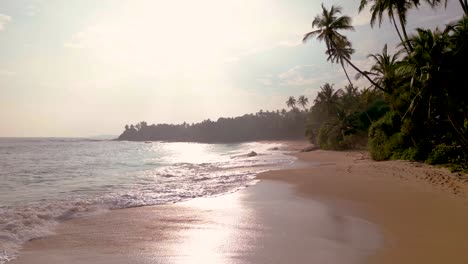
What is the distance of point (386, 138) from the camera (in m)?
25.1

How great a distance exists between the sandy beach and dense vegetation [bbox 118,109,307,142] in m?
85.4

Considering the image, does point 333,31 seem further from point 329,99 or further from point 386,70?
point 329,99

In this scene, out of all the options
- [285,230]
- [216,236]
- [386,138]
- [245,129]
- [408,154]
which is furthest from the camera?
[245,129]

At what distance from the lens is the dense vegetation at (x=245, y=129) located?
10125 cm

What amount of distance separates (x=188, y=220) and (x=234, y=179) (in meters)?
9.80

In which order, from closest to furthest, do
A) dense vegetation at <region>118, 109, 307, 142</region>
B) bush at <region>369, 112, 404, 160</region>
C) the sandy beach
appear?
the sandy beach < bush at <region>369, 112, 404, 160</region> < dense vegetation at <region>118, 109, 307, 142</region>

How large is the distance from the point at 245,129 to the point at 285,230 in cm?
10974

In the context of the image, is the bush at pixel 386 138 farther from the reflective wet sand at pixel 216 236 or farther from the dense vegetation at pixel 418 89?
the reflective wet sand at pixel 216 236

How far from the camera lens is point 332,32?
27906mm

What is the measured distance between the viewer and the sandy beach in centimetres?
661

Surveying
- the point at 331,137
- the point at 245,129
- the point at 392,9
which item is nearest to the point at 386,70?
the point at 392,9

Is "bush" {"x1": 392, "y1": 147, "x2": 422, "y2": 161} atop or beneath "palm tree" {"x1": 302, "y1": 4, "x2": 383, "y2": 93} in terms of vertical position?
beneath

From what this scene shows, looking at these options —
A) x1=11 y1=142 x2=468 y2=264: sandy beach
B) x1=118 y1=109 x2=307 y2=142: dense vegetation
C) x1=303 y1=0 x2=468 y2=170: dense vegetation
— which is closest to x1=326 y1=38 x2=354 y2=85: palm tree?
x1=303 y1=0 x2=468 y2=170: dense vegetation

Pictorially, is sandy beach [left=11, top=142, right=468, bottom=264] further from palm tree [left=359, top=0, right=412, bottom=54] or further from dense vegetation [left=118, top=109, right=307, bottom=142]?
dense vegetation [left=118, top=109, right=307, bottom=142]
